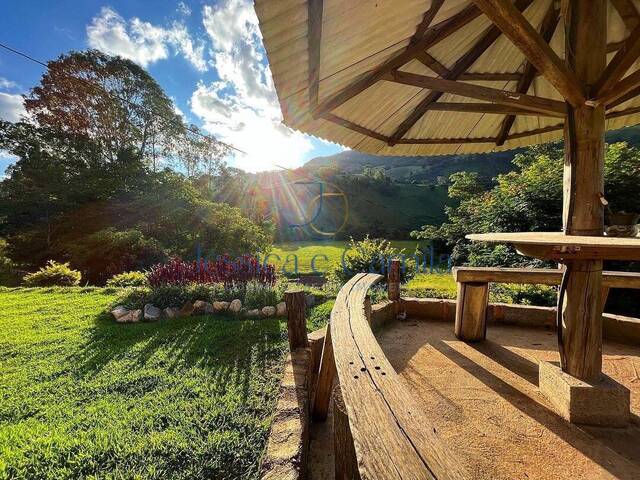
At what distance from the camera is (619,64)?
5.21ft

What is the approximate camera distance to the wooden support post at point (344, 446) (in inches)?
41.5

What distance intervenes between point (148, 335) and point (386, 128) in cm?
390

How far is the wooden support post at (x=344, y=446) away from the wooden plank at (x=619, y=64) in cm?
218

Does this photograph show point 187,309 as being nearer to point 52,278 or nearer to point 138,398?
point 138,398

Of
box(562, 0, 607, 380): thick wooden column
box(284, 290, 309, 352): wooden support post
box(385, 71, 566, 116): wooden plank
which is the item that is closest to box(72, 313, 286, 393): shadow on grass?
box(284, 290, 309, 352): wooden support post

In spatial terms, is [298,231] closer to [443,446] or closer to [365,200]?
[365,200]

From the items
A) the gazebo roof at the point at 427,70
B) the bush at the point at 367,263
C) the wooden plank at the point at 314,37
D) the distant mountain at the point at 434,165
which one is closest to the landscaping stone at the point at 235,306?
the bush at the point at 367,263

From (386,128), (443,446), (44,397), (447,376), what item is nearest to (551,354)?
(447,376)

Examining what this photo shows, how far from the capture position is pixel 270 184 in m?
17.3

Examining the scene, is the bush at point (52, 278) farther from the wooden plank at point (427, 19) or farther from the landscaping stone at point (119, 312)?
the wooden plank at point (427, 19)

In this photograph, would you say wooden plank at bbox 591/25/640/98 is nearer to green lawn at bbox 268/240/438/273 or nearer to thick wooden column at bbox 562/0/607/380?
thick wooden column at bbox 562/0/607/380

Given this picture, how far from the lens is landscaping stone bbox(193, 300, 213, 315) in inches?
190

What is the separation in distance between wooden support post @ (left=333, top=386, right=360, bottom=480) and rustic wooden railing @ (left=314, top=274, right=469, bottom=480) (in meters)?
0.03

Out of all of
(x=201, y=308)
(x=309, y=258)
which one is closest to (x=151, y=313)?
(x=201, y=308)
